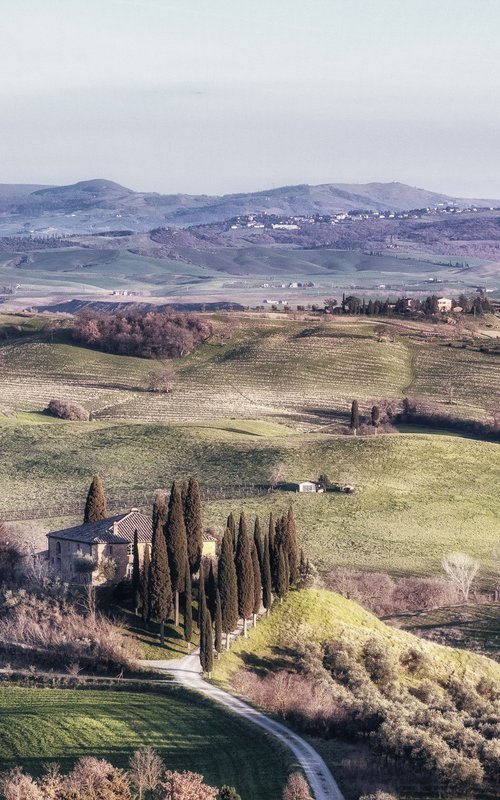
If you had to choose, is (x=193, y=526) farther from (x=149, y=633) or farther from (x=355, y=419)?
(x=355, y=419)

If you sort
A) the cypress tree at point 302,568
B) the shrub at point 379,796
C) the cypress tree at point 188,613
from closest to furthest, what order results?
the shrub at point 379,796 < the cypress tree at point 188,613 < the cypress tree at point 302,568

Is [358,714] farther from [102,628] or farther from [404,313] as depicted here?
[404,313]

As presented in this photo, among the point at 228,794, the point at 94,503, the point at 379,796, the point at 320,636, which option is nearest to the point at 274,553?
the point at 320,636

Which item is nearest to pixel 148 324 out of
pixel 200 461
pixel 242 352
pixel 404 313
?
pixel 242 352

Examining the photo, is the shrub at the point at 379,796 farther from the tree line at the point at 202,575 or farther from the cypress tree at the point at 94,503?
the cypress tree at the point at 94,503

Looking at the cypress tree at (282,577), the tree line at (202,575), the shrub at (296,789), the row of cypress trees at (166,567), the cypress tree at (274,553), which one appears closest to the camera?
the shrub at (296,789)

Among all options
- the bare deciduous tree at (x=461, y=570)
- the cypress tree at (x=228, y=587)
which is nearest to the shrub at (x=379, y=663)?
the cypress tree at (x=228, y=587)

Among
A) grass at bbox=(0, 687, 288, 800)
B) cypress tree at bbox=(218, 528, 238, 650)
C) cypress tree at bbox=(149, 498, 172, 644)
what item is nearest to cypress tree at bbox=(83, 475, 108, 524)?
cypress tree at bbox=(149, 498, 172, 644)
